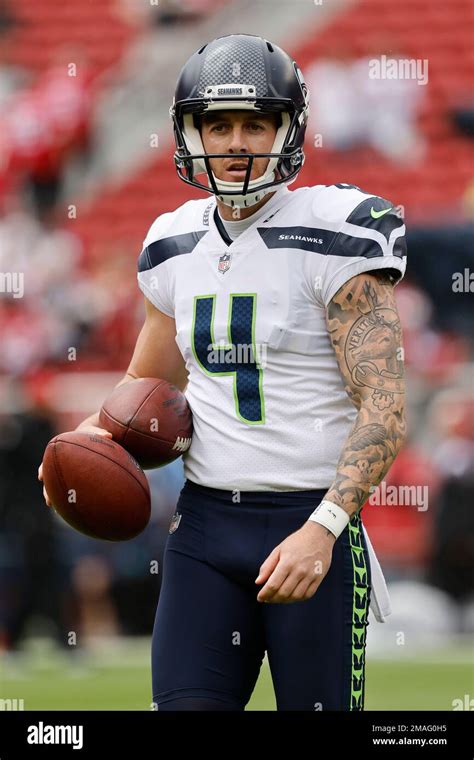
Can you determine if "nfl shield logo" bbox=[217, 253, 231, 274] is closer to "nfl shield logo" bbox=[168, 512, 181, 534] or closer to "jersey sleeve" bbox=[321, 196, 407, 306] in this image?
"jersey sleeve" bbox=[321, 196, 407, 306]

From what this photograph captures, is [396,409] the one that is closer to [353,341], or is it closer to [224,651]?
[353,341]

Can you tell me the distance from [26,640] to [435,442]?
117 inches

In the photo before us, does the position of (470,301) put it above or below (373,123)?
below

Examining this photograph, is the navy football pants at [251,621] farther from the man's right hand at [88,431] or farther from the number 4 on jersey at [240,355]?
the man's right hand at [88,431]

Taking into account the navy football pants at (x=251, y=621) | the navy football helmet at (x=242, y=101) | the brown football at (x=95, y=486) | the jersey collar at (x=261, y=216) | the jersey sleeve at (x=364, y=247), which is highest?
the navy football helmet at (x=242, y=101)

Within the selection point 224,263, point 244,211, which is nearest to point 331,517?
point 224,263

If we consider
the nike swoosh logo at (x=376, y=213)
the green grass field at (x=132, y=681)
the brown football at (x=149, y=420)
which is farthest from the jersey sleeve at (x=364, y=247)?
the green grass field at (x=132, y=681)

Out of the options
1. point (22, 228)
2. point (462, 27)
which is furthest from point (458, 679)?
point (462, 27)

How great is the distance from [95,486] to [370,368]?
25.6 inches

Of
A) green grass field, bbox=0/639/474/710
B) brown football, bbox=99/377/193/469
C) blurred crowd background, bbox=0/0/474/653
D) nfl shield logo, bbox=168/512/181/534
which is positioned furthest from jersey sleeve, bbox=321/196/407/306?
blurred crowd background, bbox=0/0/474/653

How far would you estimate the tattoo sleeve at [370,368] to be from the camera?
2.67 metres

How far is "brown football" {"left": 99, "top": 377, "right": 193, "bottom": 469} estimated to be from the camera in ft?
9.63

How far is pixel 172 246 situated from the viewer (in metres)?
3.07

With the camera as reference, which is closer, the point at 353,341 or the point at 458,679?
the point at 353,341
